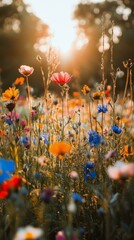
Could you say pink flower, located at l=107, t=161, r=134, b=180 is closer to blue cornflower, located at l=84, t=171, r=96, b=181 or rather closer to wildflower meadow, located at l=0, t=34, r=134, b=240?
wildflower meadow, located at l=0, t=34, r=134, b=240

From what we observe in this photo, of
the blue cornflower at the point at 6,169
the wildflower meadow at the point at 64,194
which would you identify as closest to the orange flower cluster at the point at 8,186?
the wildflower meadow at the point at 64,194

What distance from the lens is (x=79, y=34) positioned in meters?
→ 29.0

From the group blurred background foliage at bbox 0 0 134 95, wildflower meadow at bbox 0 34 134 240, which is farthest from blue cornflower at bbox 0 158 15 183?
blurred background foliage at bbox 0 0 134 95

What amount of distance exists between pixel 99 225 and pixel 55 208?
0.27m

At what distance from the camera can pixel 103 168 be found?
2.28 meters

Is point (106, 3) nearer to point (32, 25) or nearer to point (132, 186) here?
point (32, 25)

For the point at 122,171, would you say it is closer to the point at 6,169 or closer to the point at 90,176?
the point at 6,169

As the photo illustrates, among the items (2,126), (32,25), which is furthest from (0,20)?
(2,126)

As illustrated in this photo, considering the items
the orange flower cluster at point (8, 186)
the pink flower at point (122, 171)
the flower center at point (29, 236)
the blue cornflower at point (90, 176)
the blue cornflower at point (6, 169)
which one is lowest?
the flower center at point (29, 236)

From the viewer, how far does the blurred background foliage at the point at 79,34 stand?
20.8m

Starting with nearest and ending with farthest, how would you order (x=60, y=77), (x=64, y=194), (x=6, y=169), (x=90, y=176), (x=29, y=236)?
(x=29, y=236), (x=6, y=169), (x=64, y=194), (x=90, y=176), (x=60, y=77)

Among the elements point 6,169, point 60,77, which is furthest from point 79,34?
point 6,169

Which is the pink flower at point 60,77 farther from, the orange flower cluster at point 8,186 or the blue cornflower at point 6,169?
the orange flower cluster at point 8,186

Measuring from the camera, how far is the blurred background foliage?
68.1ft
